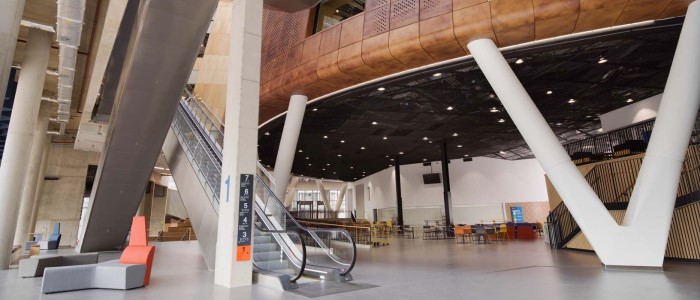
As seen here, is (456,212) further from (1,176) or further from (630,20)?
(1,176)

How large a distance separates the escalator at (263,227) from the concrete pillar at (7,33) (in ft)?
13.5

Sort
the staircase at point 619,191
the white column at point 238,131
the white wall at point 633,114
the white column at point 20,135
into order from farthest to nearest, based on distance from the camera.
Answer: the white wall at point 633,114
the white column at point 20,135
the staircase at point 619,191
the white column at point 238,131

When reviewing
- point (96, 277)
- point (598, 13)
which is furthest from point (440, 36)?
point (96, 277)

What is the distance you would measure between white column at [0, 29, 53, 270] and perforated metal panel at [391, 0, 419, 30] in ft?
32.7

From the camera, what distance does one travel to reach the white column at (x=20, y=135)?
9039 millimetres

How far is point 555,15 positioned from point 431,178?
71.2 ft

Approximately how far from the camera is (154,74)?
6906 mm

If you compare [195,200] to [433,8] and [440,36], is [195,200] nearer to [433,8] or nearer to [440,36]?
[440,36]

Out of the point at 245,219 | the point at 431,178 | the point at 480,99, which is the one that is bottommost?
the point at 245,219

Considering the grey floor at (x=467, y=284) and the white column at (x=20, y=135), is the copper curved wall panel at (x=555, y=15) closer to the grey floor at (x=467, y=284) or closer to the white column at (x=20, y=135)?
the grey floor at (x=467, y=284)

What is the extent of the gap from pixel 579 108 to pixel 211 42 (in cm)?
1952

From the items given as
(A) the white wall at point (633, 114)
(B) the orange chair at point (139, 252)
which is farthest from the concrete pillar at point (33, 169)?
(A) the white wall at point (633, 114)

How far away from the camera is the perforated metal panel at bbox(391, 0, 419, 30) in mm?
8836

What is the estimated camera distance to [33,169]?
47.7ft
